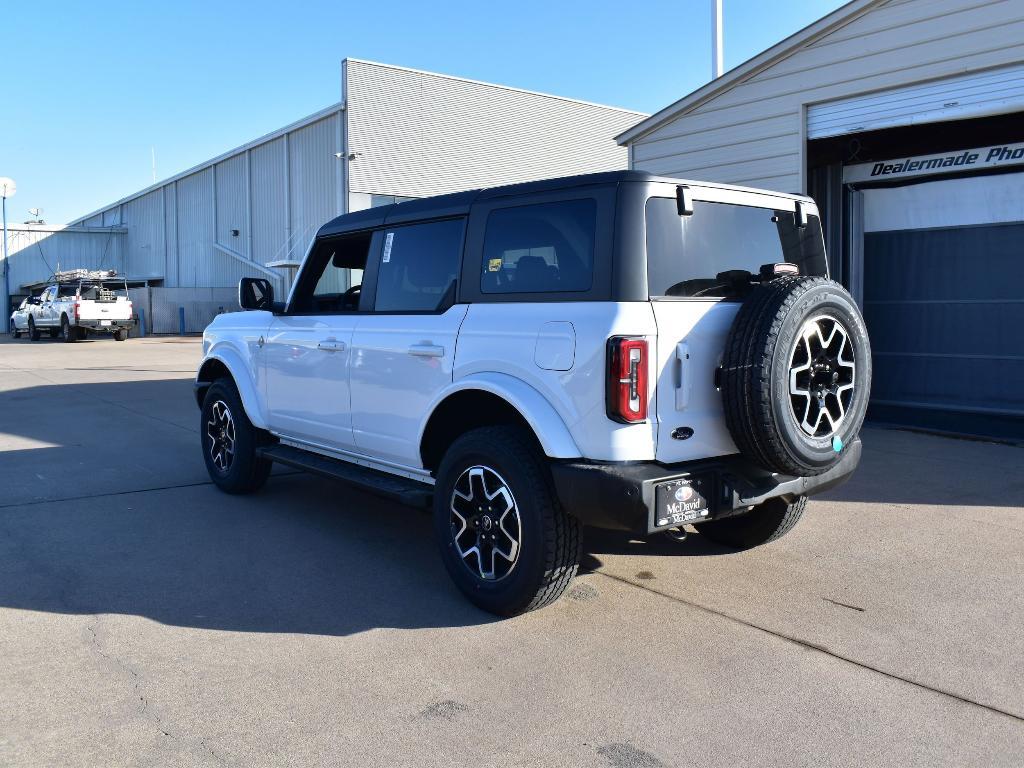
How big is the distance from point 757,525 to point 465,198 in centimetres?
252

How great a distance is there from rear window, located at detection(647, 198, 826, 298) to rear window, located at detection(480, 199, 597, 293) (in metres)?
0.30

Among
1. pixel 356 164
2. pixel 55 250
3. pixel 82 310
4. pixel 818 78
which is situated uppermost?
pixel 356 164

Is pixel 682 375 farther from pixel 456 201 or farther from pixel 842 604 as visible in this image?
pixel 456 201

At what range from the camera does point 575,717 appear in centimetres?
321

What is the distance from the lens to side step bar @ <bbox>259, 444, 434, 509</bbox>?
466cm

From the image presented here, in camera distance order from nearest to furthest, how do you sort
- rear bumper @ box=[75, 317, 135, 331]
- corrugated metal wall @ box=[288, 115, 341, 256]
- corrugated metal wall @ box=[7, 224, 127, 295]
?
1. rear bumper @ box=[75, 317, 135, 331]
2. corrugated metal wall @ box=[288, 115, 341, 256]
3. corrugated metal wall @ box=[7, 224, 127, 295]

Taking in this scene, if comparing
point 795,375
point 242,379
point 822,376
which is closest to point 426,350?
point 795,375

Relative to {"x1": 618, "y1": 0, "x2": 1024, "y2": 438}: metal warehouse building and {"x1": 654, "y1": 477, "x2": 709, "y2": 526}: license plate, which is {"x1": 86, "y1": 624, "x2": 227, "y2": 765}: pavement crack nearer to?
{"x1": 654, "y1": 477, "x2": 709, "y2": 526}: license plate

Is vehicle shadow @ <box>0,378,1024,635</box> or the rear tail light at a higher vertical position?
the rear tail light

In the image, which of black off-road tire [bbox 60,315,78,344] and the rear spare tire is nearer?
the rear spare tire

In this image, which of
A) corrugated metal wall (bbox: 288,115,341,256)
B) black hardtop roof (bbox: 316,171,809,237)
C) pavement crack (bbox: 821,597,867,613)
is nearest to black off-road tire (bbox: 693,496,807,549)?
pavement crack (bbox: 821,597,867,613)

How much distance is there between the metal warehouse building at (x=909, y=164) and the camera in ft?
26.8

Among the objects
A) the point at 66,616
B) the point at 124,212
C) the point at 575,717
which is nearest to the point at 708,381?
the point at 575,717

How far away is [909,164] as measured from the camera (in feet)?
32.0
